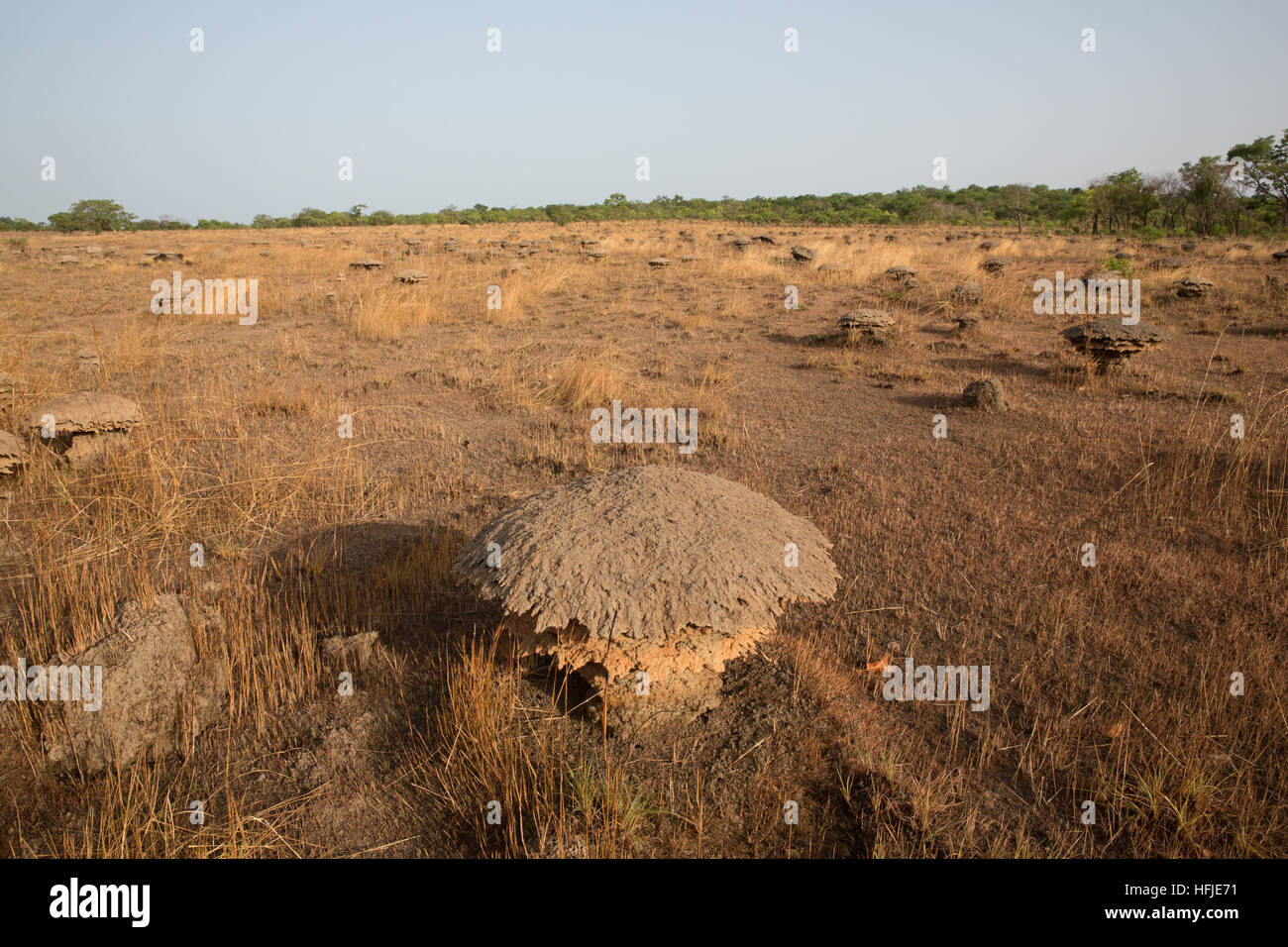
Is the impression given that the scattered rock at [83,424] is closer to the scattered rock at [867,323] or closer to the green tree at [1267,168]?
the scattered rock at [867,323]

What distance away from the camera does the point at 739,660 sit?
10.7ft

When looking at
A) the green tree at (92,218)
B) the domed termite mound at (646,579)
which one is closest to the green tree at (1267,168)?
the domed termite mound at (646,579)

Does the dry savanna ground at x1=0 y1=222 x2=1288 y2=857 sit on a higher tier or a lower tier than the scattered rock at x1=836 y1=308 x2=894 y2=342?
lower

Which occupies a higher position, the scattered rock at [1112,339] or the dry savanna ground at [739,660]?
the scattered rock at [1112,339]

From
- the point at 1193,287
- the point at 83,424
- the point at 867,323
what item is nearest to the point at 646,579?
the point at 83,424

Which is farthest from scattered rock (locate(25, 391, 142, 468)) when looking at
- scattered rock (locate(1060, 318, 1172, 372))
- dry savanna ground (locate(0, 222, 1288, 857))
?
scattered rock (locate(1060, 318, 1172, 372))

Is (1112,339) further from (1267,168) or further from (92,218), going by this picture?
(92,218)

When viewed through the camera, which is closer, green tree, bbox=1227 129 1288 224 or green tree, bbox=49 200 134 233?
green tree, bbox=1227 129 1288 224

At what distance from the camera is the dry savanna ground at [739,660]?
7.80 ft

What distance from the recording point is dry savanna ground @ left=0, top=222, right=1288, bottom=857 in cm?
238

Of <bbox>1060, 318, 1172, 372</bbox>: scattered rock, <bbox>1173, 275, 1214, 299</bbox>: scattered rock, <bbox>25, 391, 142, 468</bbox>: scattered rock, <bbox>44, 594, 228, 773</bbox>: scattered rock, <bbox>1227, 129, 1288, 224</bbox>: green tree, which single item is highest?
<bbox>1227, 129, 1288, 224</bbox>: green tree

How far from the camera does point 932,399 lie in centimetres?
750

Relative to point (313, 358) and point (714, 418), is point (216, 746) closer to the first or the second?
point (714, 418)

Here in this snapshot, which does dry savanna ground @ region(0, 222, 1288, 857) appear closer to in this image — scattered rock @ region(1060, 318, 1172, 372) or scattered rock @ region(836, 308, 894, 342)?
scattered rock @ region(1060, 318, 1172, 372)
